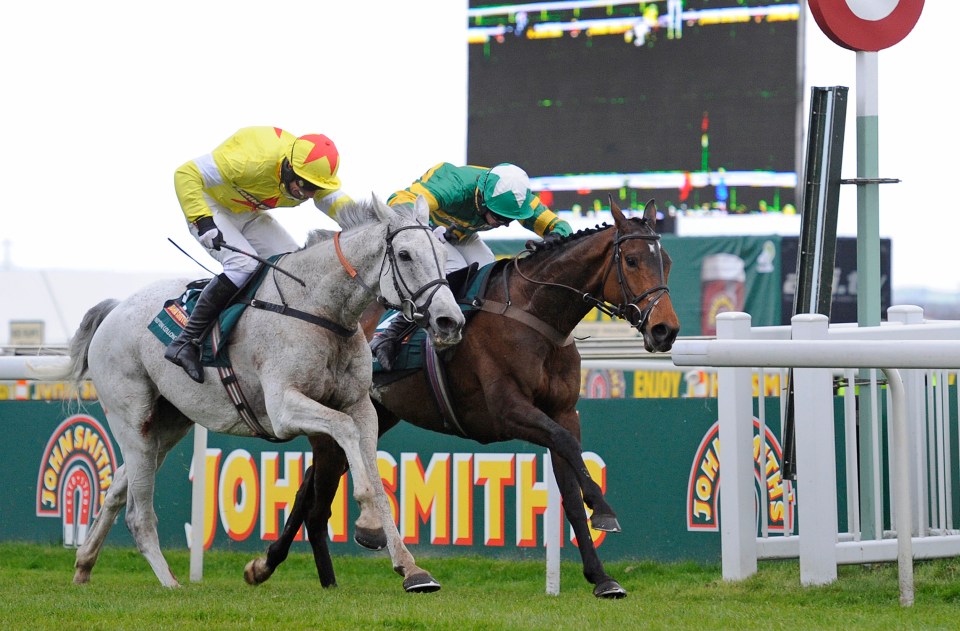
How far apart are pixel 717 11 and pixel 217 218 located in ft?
31.6

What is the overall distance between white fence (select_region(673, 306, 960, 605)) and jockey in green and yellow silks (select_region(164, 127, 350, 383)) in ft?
6.16

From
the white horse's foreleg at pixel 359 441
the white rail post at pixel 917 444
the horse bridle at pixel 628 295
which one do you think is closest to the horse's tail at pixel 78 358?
the white horse's foreleg at pixel 359 441

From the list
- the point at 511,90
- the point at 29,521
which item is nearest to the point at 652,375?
the point at 511,90

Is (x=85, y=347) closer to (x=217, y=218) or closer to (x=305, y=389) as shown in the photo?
(x=217, y=218)

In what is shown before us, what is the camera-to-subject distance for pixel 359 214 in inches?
220

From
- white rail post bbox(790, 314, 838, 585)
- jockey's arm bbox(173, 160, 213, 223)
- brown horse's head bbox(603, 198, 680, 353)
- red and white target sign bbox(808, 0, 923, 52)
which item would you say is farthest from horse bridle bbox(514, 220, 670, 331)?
jockey's arm bbox(173, 160, 213, 223)

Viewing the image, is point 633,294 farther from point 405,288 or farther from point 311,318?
point 311,318

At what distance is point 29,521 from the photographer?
8.72 m

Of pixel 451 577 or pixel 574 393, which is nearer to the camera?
pixel 574 393

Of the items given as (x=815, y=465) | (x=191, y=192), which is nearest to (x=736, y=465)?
(x=815, y=465)

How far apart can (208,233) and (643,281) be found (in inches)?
76.0

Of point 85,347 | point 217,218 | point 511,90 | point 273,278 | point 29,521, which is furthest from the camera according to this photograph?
point 511,90

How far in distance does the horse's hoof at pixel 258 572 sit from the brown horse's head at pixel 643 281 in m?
2.11

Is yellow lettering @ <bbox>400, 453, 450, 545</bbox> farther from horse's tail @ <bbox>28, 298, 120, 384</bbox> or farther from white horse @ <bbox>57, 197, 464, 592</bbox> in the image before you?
horse's tail @ <bbox>28, 298, 120, 384</bbox>
